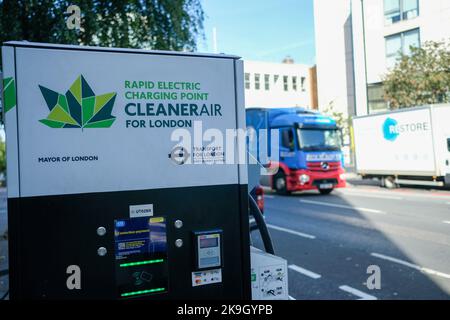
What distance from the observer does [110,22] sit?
7734 millimetres

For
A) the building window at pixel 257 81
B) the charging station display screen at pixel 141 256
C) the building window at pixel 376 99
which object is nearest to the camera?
the charging station display screen at pixel 141 256

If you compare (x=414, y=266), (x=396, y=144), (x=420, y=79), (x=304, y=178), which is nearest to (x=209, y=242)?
(x=414, y=266)

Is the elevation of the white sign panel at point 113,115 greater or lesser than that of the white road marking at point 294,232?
greater

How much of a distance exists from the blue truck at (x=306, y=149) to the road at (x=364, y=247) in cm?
310

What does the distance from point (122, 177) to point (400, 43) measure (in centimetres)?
1734

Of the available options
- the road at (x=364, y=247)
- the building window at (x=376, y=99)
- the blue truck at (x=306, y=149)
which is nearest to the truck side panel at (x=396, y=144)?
the building window at (x=376, y=99)

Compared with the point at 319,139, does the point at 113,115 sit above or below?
below

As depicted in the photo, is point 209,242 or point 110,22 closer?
point 209,242

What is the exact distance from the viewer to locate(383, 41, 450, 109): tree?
59.1ft

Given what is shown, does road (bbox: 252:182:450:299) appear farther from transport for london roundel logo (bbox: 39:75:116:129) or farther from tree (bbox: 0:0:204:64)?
tree (bbox: 0:0:204:64)

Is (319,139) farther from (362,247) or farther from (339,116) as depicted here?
(339,116)

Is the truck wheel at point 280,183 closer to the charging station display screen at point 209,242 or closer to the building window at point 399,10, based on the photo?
the building window at point 399,10

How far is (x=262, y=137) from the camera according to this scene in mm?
2980

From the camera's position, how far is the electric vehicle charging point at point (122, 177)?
2.04 m
